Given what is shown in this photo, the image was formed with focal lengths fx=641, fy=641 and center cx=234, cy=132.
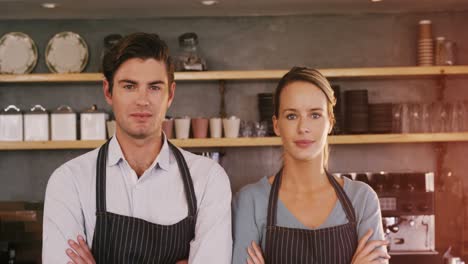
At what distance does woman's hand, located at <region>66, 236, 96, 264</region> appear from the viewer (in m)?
1.98

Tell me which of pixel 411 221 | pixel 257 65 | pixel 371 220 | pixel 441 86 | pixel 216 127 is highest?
pixel 257 65

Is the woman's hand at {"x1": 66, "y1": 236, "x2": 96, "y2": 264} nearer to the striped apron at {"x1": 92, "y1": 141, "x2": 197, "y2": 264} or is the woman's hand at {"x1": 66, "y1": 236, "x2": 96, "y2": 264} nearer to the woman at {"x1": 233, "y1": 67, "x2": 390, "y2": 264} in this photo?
the striped apron at {"x1": 92, "y1": 141, "x2": 197, "y2": 264}

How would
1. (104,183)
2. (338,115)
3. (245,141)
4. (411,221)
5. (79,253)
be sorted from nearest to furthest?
(79,253), (104,183), (411,221), (245,141), (338,115)

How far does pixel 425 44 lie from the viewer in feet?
13.4

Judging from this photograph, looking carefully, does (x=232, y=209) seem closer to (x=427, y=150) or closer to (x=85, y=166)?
(x=85, y=166)

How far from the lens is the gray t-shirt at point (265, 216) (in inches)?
83.7

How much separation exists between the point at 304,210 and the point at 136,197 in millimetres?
569

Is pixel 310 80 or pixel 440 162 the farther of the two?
pixel 440 162

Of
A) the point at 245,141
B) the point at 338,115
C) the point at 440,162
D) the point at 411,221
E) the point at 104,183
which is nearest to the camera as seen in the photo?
the point at 104,183

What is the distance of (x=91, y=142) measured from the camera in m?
3.91

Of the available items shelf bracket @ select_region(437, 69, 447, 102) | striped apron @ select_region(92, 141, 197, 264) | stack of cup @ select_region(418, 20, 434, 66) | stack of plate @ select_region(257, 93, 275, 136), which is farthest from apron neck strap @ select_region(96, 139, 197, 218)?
shelf bracket @ select_region(437, 69, 447, 102)

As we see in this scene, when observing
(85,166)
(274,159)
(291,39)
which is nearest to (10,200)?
(274,159)

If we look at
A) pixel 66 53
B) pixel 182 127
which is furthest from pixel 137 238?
pixel 66 53

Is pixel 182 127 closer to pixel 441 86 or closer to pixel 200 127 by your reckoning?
pixel 200 127
